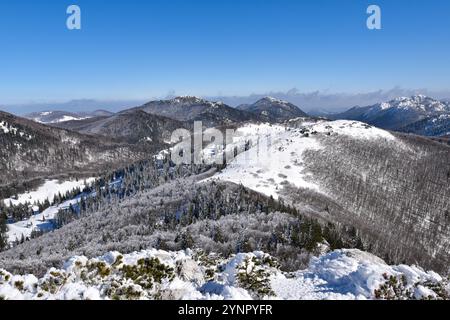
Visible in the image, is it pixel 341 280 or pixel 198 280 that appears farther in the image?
pixel 198 280

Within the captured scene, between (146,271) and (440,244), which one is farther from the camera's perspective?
(440,244)

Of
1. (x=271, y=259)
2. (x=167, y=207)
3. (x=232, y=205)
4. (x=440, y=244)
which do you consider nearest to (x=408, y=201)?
(x=440, y=244)

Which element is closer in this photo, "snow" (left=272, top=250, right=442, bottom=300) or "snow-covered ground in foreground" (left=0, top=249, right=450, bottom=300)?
"snow-covered ground in foreground" (left=0, top=249, right=450, bottom=300)

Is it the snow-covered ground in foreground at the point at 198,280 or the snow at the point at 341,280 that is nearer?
the snow-covered ground in foreground at the point at 198,280

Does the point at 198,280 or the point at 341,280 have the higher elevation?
the point at 341,280
